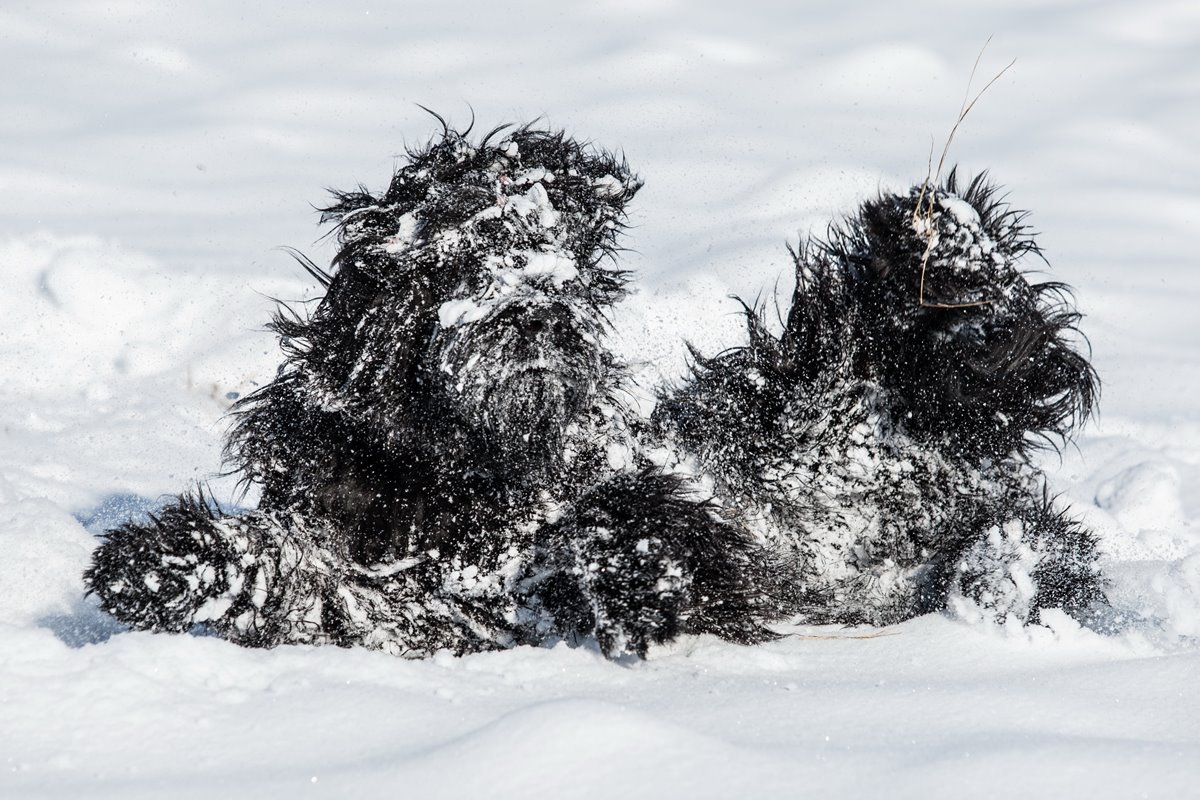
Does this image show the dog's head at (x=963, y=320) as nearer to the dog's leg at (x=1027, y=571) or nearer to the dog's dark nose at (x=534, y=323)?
the dog's leg at (x=1027, y=571)

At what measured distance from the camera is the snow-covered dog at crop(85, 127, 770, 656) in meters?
2.37

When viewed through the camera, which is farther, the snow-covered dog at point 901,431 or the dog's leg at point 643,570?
the snow-covered dog at point 901,431

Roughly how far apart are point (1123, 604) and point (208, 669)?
2619mm

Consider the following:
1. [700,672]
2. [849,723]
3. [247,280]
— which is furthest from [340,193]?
[247,280]

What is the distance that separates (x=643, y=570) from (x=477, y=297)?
696 mm

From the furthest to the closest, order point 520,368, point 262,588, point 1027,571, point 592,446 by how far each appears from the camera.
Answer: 1. point 1027,571
2. point 592,446
3. point 262,588
4. point 520,368

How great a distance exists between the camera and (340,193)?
276cm

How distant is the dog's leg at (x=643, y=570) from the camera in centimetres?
236

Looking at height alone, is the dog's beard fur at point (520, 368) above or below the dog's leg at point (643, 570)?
above

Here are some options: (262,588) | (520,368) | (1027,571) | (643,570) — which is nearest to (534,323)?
(520,368)

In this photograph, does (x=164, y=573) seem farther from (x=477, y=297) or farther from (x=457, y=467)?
(x=477, y=297)

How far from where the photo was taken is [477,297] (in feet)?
7.84

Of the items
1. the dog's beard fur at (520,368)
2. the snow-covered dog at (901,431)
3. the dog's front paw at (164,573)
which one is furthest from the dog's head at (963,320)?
the dog's front paw at (164,573)

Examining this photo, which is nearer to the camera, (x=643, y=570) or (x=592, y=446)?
(x=643, y=570)
